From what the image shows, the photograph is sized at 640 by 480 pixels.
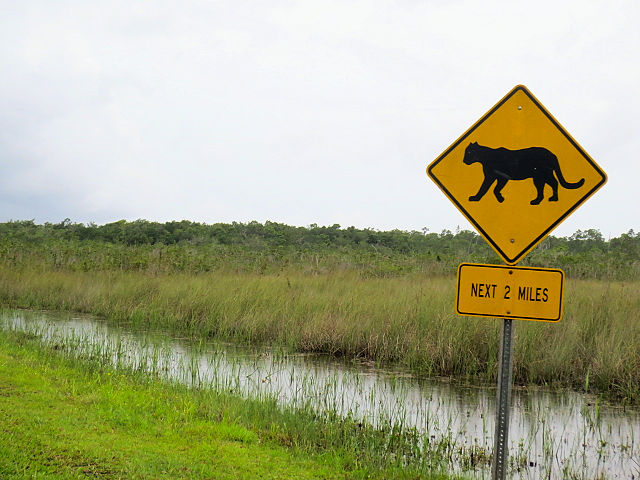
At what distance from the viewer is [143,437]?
574 cm

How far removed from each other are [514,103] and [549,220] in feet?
2.95

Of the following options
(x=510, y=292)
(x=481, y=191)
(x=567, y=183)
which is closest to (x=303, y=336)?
(x=481, y=191)

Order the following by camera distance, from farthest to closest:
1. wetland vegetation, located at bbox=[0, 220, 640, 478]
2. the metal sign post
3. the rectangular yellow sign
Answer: wetland vegetation, located at bbox=[0, 220, 640, 478], the rectangular yellow sign, the metal sign post

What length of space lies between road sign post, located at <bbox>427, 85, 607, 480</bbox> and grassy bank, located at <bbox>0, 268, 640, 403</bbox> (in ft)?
16.5

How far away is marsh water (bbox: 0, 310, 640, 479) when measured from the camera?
6.61 m

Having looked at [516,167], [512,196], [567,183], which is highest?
[516,167]

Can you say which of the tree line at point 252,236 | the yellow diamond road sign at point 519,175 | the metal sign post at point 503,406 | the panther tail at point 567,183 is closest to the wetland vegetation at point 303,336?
the metal sign post at point 503,406

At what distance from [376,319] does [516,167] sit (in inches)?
313

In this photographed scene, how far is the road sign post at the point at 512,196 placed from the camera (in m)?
4.42

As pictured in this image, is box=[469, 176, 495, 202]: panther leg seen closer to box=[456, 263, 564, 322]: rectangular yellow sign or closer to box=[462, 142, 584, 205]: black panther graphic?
box=[462, 142, 584, 205]: black panther graphic

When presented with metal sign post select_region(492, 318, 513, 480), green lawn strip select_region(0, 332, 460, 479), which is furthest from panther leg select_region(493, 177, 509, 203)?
green lawn strip select_region(0, 332, 460, 479)

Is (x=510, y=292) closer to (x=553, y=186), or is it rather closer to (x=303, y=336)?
(x=553, y=186)

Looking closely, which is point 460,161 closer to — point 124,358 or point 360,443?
point 360,443

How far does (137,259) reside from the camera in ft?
72.0
